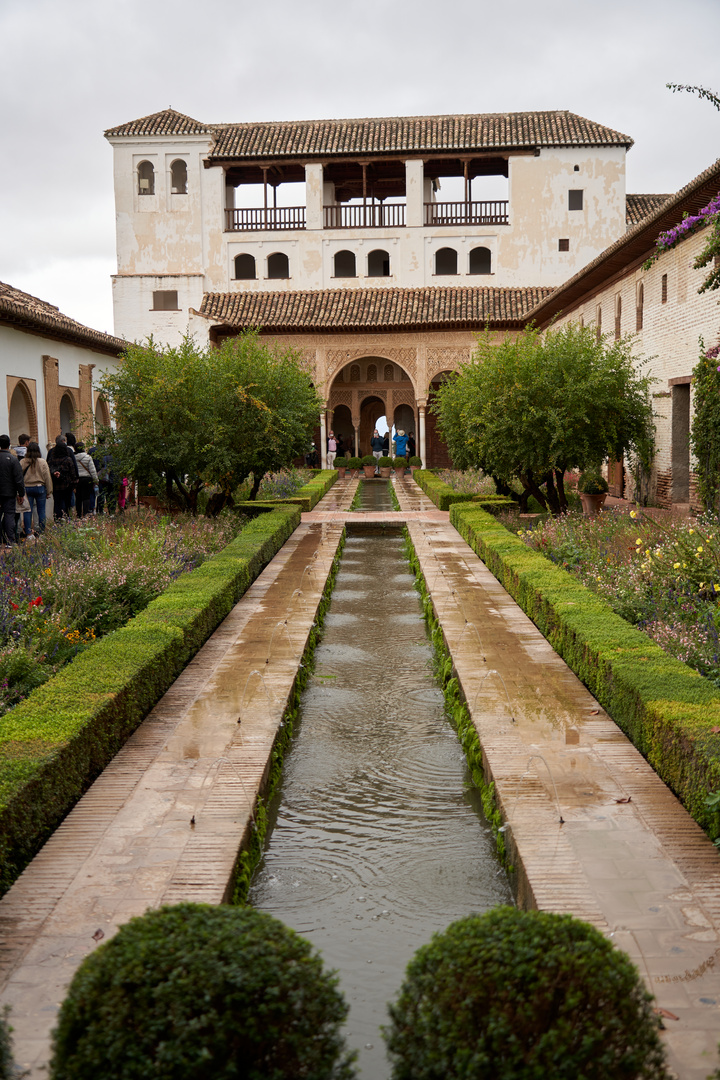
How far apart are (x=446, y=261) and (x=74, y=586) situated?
1152 inches

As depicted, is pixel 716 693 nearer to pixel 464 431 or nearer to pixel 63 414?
pixel 464 431

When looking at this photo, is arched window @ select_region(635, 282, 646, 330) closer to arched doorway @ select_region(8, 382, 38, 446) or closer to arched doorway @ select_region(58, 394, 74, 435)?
arched doorway @ select_region(8, 382, 38, 446)

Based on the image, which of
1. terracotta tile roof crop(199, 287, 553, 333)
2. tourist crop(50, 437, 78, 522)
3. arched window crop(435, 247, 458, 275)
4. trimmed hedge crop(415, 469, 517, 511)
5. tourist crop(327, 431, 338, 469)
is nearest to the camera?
tourist crop(50, 437, 78, 522)

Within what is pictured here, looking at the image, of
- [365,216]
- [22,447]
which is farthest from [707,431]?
[365,216]

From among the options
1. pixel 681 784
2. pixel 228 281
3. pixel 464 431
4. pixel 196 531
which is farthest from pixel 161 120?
pixel 681 784

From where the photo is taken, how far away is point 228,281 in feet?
108

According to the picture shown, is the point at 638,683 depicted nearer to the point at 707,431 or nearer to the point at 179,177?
the point at 707,431

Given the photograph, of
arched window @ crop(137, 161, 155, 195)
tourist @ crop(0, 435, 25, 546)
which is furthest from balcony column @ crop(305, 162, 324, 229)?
tourist @ crop(0, 435, 25, 546)

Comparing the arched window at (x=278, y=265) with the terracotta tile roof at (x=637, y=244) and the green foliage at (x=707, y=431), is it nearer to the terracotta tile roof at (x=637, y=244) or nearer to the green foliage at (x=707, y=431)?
the terracotta tile roof at (x=637, y=244)

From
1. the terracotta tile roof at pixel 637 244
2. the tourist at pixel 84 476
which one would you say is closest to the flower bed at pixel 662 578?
the terracotta tile roof at pixel 637 244

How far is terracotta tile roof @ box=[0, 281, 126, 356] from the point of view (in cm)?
1485

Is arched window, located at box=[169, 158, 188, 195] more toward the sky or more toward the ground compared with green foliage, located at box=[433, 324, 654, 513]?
more toward the sky

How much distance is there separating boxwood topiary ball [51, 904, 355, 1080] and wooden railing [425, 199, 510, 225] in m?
32.3

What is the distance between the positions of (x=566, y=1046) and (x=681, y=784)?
2.53 meters
